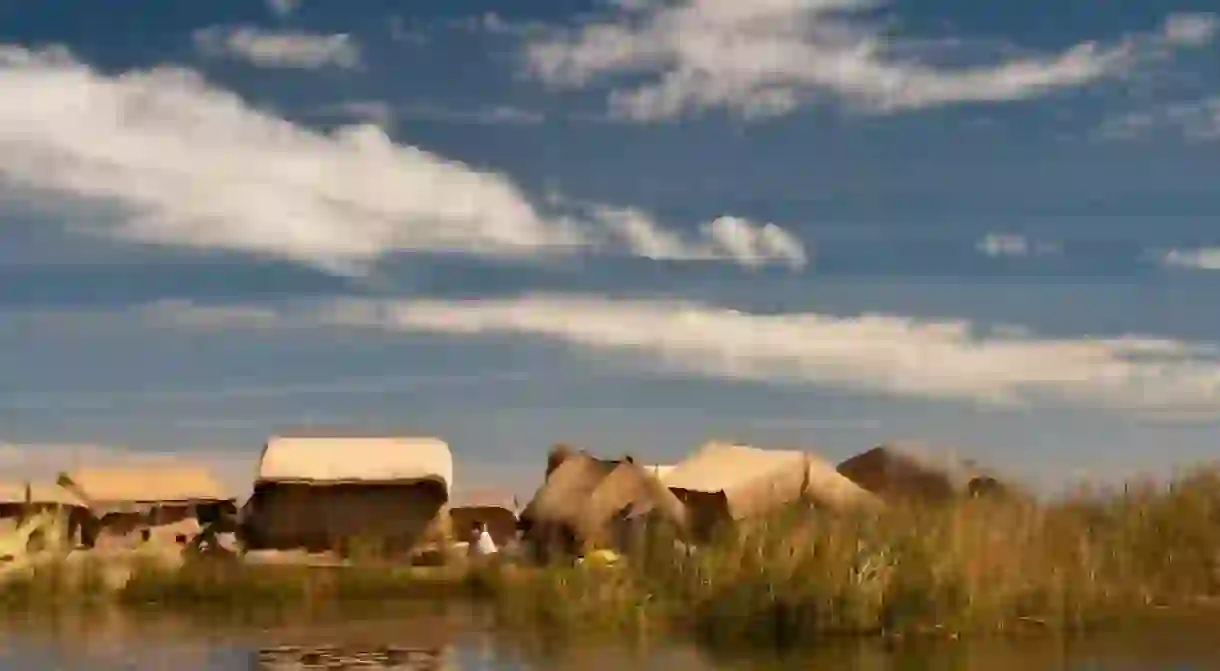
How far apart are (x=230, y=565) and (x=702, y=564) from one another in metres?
8.51

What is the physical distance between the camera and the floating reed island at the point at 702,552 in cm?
1708

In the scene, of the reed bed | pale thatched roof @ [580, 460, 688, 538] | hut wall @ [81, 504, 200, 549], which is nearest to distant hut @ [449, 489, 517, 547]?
hut wall @ [81, 504, 200, 549]

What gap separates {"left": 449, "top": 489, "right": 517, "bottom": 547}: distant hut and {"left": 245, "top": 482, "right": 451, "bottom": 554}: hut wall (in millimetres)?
2946

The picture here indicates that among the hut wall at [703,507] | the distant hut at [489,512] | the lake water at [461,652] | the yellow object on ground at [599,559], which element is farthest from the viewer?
the distant hut at [489,512]

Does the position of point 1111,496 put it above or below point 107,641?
above

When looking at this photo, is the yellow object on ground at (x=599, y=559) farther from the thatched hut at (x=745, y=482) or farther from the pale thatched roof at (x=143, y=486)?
the pale thatched roof at (x=143, y=486)

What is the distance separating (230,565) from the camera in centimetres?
2397

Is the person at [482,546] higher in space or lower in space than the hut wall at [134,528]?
lower

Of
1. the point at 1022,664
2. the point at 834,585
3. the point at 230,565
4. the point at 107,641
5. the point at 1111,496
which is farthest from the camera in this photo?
the point at 230,565

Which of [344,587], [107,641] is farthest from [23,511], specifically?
[107,641]

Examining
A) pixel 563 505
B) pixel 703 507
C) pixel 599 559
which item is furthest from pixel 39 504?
pixel 599 559

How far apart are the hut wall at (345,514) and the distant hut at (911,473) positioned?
23.7ft

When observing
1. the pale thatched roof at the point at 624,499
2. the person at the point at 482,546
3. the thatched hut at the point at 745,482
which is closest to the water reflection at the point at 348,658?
the pale thatched roof at the point at 624,499

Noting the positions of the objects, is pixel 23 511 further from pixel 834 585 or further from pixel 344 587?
pixel 834 585
